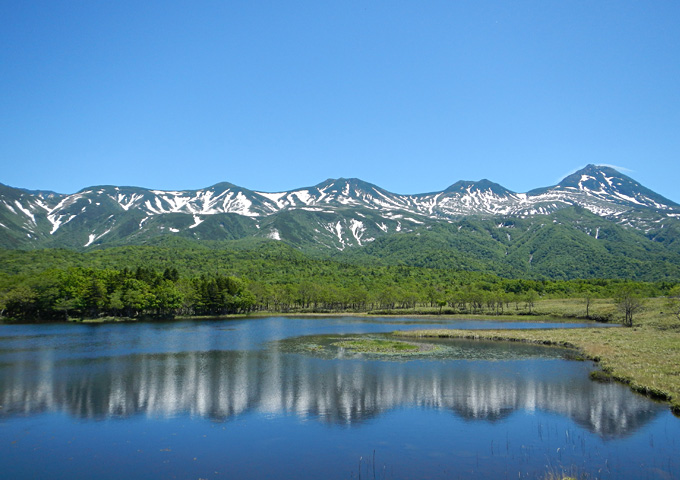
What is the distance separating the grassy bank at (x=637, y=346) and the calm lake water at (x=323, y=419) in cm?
238

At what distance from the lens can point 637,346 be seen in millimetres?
57750

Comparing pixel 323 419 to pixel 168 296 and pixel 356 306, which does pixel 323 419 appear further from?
pixel 356 306

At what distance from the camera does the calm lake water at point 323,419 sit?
78.7 ft

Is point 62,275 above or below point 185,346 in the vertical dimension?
above

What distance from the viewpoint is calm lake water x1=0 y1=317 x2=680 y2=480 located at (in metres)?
24.0

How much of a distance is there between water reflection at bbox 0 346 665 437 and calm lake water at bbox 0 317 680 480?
0.19 meters

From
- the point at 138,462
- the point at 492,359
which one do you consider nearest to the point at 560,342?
the point at 492,359

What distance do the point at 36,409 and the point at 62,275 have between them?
4207 inches

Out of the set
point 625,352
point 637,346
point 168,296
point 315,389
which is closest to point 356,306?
point 168,296

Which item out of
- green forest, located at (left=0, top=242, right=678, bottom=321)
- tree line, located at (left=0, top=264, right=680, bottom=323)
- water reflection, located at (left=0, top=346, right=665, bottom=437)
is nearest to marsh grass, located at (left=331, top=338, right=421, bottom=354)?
water reflection, located at (left=0, top=346, right=665, bottom=437)

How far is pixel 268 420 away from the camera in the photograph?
31750mm

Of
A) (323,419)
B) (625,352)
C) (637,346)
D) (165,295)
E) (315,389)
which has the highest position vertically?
(165,295)

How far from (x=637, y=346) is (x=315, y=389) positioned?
149ft

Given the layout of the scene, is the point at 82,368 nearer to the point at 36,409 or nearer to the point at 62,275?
the point at 36,409
